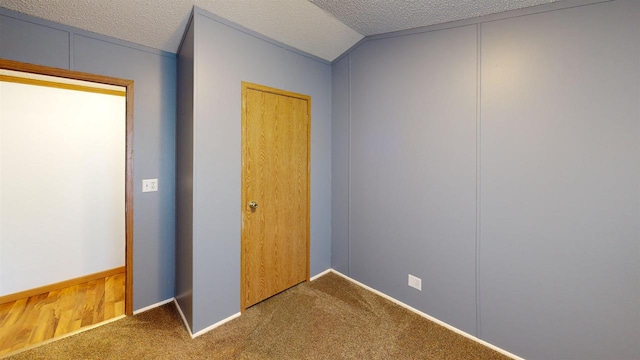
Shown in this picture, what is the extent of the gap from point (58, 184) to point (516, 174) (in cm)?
451

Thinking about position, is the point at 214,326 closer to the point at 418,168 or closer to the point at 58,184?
the point at 418,168

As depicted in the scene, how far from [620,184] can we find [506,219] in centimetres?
58

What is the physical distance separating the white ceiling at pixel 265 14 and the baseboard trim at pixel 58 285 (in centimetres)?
268

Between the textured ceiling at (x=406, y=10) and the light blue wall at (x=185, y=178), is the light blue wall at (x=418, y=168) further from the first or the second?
the light blue wall at (x=185, y=178)

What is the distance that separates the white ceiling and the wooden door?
1.85 ft

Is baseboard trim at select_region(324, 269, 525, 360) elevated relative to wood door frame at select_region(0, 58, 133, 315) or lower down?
lower down

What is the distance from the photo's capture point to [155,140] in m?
2.24

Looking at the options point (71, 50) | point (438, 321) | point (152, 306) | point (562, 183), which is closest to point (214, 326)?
point (152, 306)

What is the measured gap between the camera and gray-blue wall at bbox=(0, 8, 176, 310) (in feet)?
6.27

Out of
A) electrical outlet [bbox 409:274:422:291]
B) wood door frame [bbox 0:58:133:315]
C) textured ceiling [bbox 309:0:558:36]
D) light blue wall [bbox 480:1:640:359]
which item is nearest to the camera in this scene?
light blue wall [bbox 480:1:640:359]

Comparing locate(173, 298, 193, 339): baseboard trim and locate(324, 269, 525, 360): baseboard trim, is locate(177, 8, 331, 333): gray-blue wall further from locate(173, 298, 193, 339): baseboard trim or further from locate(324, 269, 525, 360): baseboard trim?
locate(324, 269, 525, 360): baseboard trim

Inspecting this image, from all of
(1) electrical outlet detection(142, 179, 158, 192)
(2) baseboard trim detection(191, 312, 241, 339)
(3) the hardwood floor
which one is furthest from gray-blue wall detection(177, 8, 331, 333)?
(3) the hardwood floor

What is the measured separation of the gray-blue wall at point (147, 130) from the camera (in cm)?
191

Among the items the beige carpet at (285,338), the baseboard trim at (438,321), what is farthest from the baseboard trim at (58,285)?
the baseboard trim at (438,321)
